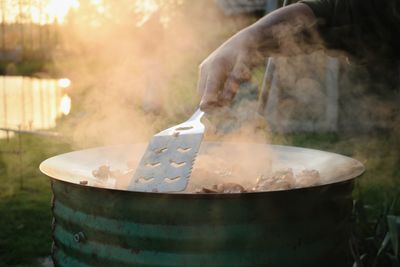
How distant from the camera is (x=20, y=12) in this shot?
13297mm

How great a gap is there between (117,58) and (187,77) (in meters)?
1.42

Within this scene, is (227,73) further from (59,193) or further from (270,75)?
(270,75)

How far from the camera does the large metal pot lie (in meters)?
1.43

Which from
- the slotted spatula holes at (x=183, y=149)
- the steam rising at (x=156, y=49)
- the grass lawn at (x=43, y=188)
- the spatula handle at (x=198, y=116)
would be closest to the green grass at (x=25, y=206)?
the grass lawn at (x=43, y=188)

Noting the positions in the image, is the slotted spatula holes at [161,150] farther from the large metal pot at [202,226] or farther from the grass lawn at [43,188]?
the grass lawn at [43,188]

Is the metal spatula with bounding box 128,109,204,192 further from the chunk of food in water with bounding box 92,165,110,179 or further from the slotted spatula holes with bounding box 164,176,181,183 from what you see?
the chunk of food in water with bounding box 92,165,110,179

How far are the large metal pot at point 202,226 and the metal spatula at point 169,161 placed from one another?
0.38ft

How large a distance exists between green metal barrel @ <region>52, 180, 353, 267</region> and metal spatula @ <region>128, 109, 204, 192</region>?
0.37ft

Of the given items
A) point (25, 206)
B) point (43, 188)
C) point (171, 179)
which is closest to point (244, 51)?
point (171, 179)

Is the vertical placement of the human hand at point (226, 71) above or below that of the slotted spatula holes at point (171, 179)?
above

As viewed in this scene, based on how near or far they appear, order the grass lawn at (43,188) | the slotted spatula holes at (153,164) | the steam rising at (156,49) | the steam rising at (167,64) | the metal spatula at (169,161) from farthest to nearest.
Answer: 1. the steam rising at (156,49)
2. the steam rising at (167,64)
3. the grass lawn at (43,188)
4. the slotted spatula holes at (153,164)
5. the metal spatula at (169,161)

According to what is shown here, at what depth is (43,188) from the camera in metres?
5.01

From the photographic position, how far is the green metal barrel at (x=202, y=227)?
1433mm

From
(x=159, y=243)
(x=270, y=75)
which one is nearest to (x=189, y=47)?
(x=270, y=75)
